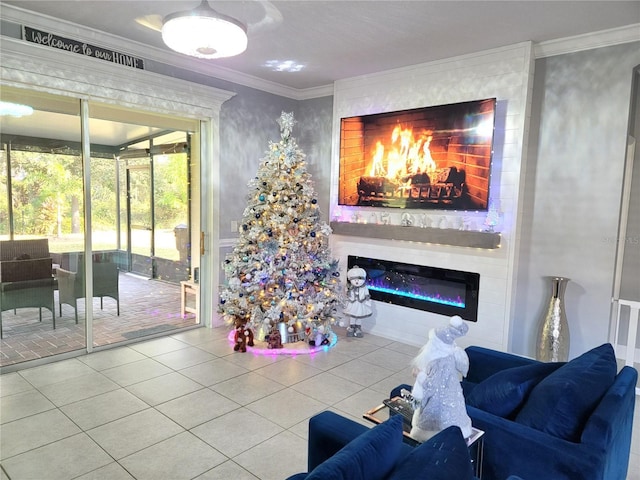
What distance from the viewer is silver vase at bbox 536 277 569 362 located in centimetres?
363

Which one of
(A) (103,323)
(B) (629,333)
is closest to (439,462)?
(B) (629,333)

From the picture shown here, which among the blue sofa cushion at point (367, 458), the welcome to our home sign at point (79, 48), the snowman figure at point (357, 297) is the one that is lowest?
the snowman figure at point (357, 297)

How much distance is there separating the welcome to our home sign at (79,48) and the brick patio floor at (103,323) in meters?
2.34

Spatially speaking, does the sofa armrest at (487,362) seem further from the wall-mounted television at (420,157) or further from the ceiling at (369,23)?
the ceiling at (369,23)

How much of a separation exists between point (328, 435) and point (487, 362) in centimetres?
149

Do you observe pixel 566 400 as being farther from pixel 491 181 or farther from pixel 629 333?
pixel 491 181

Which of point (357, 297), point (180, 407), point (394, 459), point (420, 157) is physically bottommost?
point (180, 407)

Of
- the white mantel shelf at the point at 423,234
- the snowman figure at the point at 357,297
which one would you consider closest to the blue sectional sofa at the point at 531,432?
the white mantel shelf at the point at 423,234

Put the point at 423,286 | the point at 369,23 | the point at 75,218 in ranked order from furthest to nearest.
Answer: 1. the point at 423,286
2. the point at 75,218
3. the point at 369,23

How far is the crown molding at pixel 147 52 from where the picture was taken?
3480 mm

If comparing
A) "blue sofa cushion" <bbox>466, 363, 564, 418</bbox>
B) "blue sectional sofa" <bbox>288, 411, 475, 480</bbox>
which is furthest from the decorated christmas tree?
"blue sectional sofa" <bbox>288, 411, 475, 480</bbox>

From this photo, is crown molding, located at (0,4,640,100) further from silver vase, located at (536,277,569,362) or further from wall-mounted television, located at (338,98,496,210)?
silver vase, located at (536,277,569,362)

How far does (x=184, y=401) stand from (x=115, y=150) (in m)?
3.41

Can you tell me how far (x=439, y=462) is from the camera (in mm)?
1234
